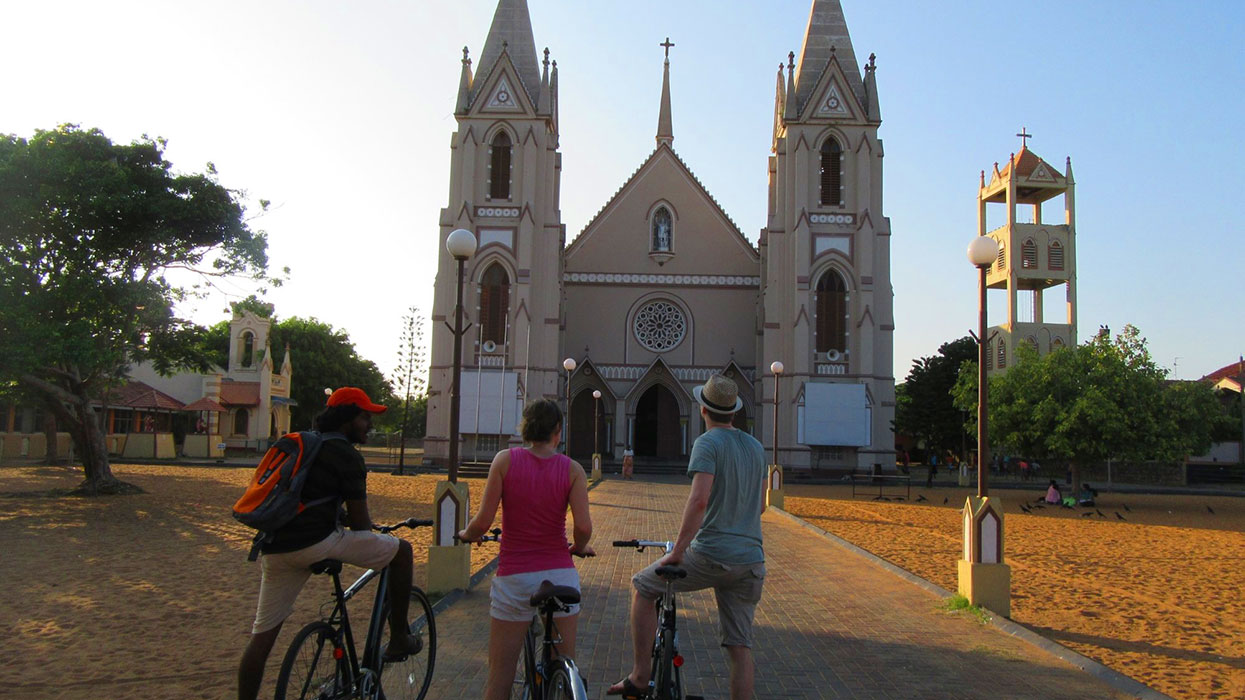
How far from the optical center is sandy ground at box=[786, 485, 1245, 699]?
7.78 m

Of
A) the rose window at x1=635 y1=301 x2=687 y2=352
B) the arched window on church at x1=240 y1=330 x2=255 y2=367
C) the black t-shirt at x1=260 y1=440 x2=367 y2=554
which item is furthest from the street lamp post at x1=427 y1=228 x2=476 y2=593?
the arched window on church at x1=240 y1=330 x2=255 y2=367

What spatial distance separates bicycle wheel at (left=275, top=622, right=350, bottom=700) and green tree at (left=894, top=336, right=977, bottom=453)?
5111 centimetres

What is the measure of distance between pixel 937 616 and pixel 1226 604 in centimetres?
420

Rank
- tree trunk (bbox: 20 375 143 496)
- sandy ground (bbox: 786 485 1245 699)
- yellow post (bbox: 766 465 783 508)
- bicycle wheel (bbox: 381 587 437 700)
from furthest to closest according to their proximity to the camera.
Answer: yellow post (bbox: 766 465 783 508)
tree trunk (bbox: 20 375 143 496)
sandy ground (bbox: 786 485 1245 699)
bicycle wheel (bbox: 381 587 437 700)

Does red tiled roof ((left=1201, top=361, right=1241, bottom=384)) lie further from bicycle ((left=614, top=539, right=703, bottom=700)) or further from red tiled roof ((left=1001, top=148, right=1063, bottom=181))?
bicycle ((left=614, top=539, right=703, bottom=700))

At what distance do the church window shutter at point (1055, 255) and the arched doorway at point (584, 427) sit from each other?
27.8 metres

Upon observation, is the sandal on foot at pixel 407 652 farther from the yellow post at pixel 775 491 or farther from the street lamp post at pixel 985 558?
the yellow post at pixel 775 491

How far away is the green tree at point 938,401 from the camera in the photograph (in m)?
52.7

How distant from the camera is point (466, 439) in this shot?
39812 mm

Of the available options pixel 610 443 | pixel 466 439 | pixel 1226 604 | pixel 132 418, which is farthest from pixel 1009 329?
pixel 132 418

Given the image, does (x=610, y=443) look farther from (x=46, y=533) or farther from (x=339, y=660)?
(x=339, y=660)

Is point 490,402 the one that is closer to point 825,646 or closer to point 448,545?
point 448,545

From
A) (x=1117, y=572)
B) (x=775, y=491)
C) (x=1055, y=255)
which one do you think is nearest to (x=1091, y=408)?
(x=775, y=491)

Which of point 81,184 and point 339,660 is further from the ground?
point 81,184
